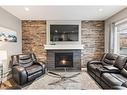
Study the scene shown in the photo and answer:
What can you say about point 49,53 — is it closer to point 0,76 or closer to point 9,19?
point 9,19

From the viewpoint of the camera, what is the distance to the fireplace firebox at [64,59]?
24.1 feet

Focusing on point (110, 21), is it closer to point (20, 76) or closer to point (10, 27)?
point (10, 27)

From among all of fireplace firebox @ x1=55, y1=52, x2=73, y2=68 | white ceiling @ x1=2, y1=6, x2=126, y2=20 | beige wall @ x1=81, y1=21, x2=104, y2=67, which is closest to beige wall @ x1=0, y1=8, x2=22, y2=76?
white ceiling @ x1=2, y1=6, x2=126, y2=20

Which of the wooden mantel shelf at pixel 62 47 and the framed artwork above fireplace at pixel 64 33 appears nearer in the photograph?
the wooden mantel shelf at pixel 62 47

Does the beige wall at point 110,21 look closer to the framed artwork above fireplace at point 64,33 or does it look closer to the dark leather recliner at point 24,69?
the framed artwork above fireplace at point 64,33

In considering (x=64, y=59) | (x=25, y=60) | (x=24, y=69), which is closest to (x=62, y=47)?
(x=64, y=59)

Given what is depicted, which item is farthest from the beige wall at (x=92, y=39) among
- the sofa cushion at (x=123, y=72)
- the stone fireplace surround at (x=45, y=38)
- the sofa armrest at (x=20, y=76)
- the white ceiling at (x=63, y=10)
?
the sofa armrest at (x=20, y=76)

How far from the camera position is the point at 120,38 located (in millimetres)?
6227

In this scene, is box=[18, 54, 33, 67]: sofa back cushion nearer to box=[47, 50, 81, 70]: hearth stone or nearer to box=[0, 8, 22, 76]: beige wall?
box=[0, 8, 22, 76]: beige wall

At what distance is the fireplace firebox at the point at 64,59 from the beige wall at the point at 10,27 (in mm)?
1728

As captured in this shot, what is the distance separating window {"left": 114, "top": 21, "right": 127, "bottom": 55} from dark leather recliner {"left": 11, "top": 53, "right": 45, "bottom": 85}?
3.04 m

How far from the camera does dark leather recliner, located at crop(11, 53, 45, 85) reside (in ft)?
15.2
